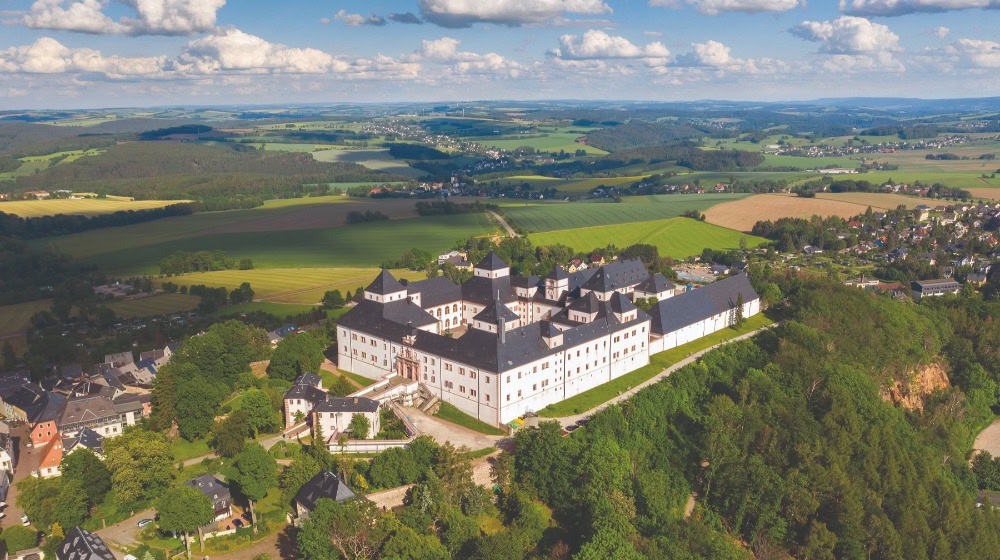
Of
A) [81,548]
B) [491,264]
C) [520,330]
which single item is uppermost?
[491,264]

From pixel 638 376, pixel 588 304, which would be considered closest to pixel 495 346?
pixel 588 304

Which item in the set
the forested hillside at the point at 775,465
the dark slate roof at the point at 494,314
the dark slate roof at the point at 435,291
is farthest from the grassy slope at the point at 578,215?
the dark slate roof at the point at 494,314

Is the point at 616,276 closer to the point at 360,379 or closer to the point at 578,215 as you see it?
the point at 360,379

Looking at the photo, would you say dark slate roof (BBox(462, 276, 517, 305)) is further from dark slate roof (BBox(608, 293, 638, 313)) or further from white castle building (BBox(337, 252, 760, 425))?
dark slate roof (BBox(608, 293, 638, 313))

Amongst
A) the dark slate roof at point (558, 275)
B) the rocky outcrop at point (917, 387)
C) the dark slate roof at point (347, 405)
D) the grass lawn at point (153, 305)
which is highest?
the dark slate roof at point (558, 275)

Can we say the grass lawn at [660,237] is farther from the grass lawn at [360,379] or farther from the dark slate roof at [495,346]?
the dark slate roof at [495,346]

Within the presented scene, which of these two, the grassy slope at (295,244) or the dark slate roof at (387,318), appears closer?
the dark slate roof at (387,318)

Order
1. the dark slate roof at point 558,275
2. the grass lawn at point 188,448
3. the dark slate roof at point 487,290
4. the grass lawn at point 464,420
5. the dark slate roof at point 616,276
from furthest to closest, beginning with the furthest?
the dark slate roof at point 558,275, the dark slate roof at point 616,276, the dark slate roof at point 487,290, the grass lawn at point 188,448, the grass lawn at point 464,420
